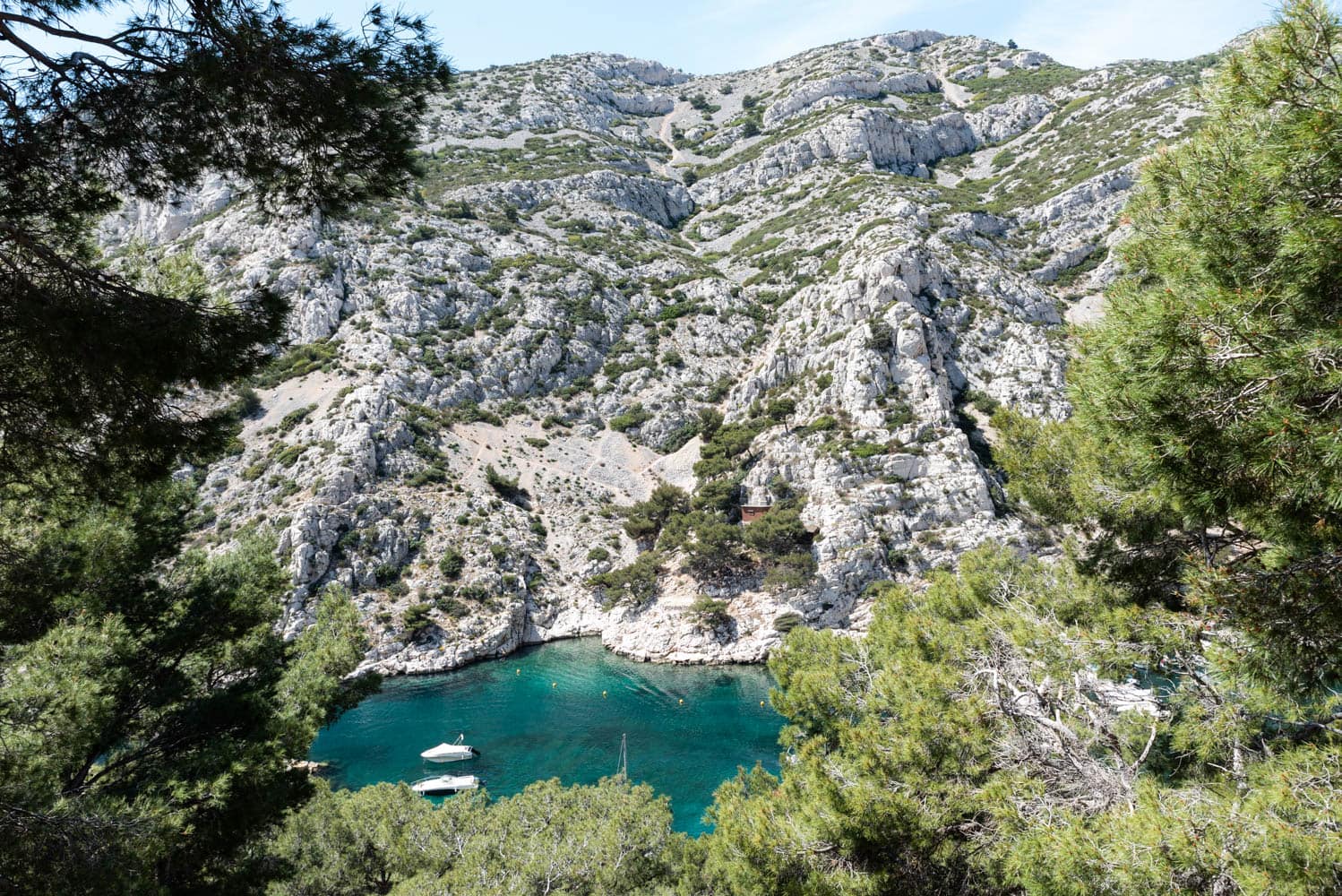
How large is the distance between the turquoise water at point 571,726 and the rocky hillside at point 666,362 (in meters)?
2.80

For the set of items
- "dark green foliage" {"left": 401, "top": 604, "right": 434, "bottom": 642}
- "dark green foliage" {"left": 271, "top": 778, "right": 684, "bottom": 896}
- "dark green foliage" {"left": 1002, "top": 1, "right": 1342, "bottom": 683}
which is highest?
"dark green foliage" {"left": 1002, "top": 1, "right": 1342, "bottom": 683}

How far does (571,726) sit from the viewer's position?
24922 millimetres

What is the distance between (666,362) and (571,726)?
120 ft

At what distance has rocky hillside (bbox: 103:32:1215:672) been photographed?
3472cm

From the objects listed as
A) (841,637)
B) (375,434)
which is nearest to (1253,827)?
(841,637)

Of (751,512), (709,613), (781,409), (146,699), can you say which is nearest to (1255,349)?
(146,699)

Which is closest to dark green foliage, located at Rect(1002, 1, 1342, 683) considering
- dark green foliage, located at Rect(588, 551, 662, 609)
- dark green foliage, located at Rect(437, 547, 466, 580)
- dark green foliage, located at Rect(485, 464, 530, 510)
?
dark green foliage, located at Rect(588, 551, 662, 609)

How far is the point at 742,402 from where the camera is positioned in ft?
158

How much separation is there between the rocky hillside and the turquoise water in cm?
280

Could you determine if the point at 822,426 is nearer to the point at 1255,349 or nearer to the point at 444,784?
the point at 444,784

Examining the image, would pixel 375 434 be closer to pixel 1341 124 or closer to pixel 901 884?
pixel 901 884

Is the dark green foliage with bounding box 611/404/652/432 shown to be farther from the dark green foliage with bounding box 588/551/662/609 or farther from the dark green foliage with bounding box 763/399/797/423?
the dark green foliage with bounding box 588/551/662/609

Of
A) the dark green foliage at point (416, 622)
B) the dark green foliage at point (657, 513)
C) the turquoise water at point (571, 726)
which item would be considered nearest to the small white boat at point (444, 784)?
the turquoise water at point (571, 726)

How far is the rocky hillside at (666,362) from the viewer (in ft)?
114
